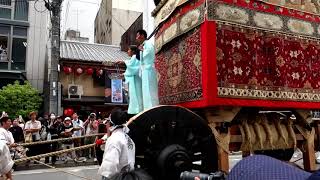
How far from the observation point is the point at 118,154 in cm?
387

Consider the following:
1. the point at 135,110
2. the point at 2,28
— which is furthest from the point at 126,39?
the point at 135,110

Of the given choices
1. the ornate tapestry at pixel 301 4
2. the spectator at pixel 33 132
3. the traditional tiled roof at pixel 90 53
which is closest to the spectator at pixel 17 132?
the spectator at pixel 33 132

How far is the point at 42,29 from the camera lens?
22203 millimetres

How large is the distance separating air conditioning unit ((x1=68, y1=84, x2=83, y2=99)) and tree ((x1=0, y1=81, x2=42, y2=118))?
311 centimetres

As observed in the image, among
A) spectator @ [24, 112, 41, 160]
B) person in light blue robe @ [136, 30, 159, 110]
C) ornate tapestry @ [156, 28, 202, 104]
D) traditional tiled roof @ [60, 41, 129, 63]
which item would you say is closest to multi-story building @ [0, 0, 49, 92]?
traditional tiled roof @ [60, 41, 129, 63]

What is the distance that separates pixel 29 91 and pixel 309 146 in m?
16.4

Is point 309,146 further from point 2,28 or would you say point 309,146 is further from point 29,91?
point 2,28

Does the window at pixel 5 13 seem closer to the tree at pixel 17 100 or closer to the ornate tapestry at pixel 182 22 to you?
the tree at pixel 17 100

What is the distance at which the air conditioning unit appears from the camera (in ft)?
72.3

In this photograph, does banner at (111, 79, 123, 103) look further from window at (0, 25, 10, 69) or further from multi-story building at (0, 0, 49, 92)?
window at (0, 25, 10, 69)

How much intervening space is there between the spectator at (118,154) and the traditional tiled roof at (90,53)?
703 inches

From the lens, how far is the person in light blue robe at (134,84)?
17.0ft

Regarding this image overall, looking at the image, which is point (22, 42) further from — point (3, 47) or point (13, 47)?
point (3, 47)

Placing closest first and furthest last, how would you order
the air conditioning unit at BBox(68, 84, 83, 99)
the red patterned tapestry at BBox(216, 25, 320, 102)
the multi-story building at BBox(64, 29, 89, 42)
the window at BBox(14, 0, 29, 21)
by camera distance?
1. the red patterned tapestry at BBox(216, 25, 320, 102)
2. the window at BBox(14, 0, 29, 21)
3. the air conditioning unit at BBox(68, 84, 83, 99)
4. the multi-story building at BBox(64, 29, 89, 42)
